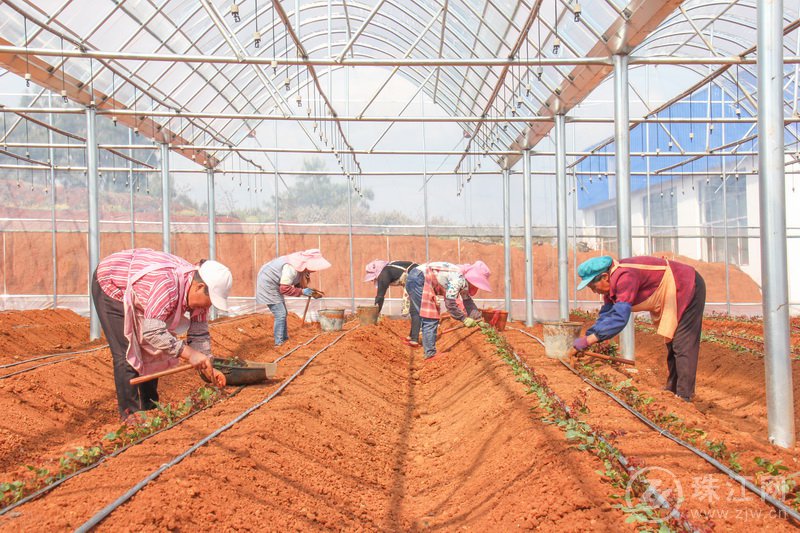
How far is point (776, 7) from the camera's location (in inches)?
175

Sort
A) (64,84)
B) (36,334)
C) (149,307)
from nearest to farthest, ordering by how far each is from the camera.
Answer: (149,307) → (64,84) → (36,334)

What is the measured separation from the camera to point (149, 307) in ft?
15.5

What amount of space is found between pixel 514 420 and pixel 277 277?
5.87 m

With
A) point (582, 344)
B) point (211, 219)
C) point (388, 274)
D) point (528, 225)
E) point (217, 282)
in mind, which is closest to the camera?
point (217, 282)

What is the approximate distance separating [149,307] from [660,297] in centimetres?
399

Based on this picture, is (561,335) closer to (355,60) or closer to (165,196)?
(355,60)

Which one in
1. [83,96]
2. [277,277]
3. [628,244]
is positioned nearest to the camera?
[628,244]

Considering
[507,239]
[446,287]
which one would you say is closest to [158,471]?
[446,287]

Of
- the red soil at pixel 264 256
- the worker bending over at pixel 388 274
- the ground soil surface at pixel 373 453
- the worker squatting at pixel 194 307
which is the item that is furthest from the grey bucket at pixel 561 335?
the red soil at pixel 264 256

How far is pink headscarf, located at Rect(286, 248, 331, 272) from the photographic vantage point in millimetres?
9969

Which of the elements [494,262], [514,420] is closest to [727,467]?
[514,420]

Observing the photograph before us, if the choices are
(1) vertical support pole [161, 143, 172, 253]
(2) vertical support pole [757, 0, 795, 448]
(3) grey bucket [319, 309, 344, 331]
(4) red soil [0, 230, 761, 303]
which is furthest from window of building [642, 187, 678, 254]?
(2) vertical support pole [757, 0, 795, 448]

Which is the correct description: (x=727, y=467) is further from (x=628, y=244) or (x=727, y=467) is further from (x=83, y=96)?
(x=83, y=96)

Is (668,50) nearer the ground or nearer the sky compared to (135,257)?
nearer the sky
